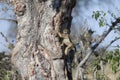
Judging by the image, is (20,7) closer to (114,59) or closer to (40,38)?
(40,38)

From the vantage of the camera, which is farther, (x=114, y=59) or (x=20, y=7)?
(x=114, y=59)

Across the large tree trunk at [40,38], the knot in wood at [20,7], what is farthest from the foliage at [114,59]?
the knot in wood at [20,7]

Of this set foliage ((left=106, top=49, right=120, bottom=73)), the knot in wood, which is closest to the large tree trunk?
the knot in wood

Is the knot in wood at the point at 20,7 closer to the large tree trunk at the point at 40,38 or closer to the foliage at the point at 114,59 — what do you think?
the large tree trunk at the point at 40,38

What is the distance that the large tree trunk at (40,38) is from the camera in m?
4.16

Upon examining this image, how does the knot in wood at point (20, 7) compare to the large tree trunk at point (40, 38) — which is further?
the knot in wood at point (20, 7)

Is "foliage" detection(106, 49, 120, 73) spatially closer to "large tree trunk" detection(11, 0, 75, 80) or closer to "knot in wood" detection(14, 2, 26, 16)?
"large tree trunk" detection(11, 0, 75, 80)

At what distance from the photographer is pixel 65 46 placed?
429 cm

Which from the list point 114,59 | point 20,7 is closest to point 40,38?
point 20,7

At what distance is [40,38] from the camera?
4254 millimetres

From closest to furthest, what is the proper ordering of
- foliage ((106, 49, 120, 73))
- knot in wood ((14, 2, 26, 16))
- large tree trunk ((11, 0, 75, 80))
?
large tree trunk ((11, 0, 75, 80))
knot in wood ((14, 2, 26, 16))
foliage ((106, 49, 120, 73))

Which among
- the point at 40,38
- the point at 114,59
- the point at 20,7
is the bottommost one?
the point at 114,59

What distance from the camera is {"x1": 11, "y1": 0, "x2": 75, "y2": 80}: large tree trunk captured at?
4164 millimetres

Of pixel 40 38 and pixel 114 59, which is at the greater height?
pixel 40 38
